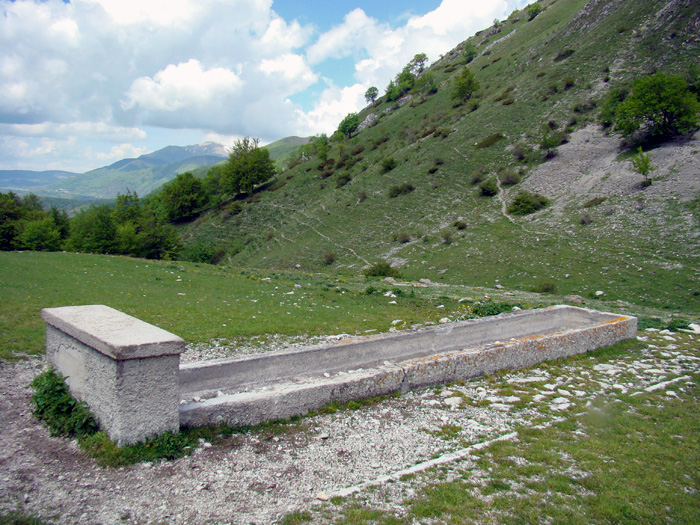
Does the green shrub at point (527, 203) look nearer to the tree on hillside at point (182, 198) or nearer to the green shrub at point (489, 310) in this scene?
the green shrub at point (489, 310)

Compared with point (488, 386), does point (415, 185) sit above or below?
above

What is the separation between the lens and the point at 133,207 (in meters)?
53.5

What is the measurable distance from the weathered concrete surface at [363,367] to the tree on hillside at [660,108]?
3903 cm

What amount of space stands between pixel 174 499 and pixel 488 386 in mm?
5974

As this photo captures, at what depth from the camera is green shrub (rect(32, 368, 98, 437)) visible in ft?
15.9

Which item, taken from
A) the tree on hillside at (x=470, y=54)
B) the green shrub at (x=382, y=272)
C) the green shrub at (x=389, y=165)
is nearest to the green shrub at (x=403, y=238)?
the green shrub at (x=382, y=272)

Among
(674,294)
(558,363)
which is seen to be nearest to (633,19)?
(674,294)

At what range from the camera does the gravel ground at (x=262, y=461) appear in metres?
3.81

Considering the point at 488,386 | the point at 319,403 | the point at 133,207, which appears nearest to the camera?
the point at 319,403

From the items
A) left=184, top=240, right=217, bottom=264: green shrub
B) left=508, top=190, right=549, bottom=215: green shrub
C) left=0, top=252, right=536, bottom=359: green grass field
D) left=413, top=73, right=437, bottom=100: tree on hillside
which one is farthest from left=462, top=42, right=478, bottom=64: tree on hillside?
left=0, top=252, right=536, bottom=359: green grass field

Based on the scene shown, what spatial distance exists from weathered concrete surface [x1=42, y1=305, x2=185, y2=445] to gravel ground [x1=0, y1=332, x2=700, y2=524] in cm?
46

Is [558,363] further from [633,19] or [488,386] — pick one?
[633,19]

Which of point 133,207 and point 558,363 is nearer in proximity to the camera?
point 558,363

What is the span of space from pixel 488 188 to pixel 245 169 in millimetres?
50257
